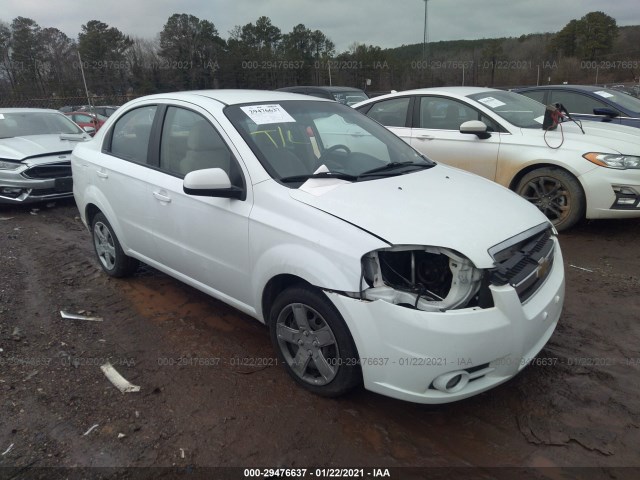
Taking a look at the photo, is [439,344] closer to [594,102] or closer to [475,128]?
[475,128]

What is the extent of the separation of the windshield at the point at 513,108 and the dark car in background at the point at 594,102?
5.63ft

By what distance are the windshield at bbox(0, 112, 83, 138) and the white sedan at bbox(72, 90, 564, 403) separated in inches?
224

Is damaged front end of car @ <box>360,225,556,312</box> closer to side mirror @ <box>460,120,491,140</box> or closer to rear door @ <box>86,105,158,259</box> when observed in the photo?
rear door @ <box>86,105,158,259</box>

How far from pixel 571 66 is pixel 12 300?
1667 inches

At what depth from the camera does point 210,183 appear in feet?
9.20

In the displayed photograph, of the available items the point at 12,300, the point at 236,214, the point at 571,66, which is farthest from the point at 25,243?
the point at 571,66

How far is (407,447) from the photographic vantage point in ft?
7.84

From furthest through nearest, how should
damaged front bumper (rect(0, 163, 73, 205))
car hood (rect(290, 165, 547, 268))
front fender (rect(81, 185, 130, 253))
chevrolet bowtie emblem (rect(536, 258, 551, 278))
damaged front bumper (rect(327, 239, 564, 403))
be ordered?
damaged front bumper (rect(0, 163, 73, 205)), front fender (rect(81, 185, 130, 253)), chevrolet bowtie emblem (rect(536, 258, 551, 278)), car hood (rect(290, 165, 547, 268)), damaged front bumper (rect(327, 239, 564, 403))

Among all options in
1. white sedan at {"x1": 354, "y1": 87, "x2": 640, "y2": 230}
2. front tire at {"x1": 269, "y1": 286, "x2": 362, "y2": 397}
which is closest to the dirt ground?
front tire at {"x1": 269, "y1": 286, "x2": 362, "y2": 397}

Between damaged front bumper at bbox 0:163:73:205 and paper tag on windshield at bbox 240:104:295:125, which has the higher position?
paper tag on windshield at bbox 240:104:295:125

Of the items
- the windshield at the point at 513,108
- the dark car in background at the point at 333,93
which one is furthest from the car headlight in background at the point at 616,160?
the dark car in background at the point at 333,93

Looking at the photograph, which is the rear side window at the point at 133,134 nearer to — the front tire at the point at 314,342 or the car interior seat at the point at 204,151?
the car interior seat at the point at 204,151

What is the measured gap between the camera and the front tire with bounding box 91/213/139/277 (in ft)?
14.4

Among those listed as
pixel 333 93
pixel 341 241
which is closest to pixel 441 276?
pixel 341 241
